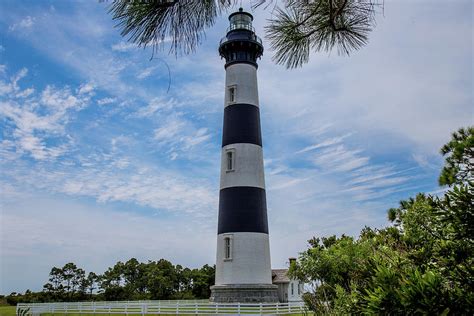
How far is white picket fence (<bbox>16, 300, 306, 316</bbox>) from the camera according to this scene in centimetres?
1453

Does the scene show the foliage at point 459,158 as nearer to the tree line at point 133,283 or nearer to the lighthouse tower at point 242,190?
the lighthouse tower at point 242,190

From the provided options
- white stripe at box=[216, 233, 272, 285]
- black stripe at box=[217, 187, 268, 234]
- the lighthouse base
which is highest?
black stripe at box=[217, 187, 268, 234]

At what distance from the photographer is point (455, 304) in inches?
153

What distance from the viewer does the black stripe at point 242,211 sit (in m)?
17.0

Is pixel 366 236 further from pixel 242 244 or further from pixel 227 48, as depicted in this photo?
pixel 227 48

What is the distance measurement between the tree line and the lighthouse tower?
9.92 m

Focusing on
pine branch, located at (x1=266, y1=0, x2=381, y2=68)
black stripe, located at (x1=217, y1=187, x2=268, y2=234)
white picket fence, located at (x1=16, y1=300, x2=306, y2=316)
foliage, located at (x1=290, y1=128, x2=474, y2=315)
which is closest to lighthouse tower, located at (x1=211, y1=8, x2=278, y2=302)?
black stripe, located at (x1=217, y1=187, x2=268, y2=234)

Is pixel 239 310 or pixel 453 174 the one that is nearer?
pixel 453 174

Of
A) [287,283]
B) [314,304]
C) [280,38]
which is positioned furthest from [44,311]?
[280,38]

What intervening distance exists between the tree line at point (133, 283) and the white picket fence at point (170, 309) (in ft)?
24.6

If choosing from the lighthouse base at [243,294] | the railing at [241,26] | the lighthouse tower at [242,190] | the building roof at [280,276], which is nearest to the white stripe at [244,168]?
the lighthouse tower at [242,190]

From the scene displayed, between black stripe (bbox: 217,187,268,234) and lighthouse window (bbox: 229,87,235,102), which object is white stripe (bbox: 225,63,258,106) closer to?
lighthouse window (bbox: 229,87,235,102)

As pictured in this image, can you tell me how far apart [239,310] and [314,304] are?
7.34 meters

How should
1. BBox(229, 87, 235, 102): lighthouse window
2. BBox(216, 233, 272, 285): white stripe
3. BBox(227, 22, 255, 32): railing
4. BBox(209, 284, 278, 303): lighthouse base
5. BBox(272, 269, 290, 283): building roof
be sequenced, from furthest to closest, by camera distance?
BBox(272, 269, 290, 283): building roof < BBox(227, 22, 255, 32): railing < BBox(229, 87, 235, 102): lighthouse window < BBox(216, 233, 272, 285): white stripe < BBox(209, 284, 278, 303): lighthouse base
